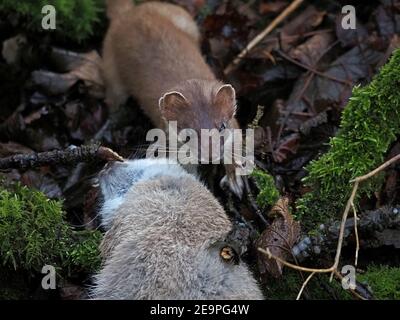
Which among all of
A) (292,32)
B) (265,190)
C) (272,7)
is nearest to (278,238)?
(265,190)

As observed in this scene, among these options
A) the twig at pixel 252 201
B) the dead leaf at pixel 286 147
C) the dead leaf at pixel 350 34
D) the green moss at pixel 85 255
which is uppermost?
the dead leaf at pixel 350 34

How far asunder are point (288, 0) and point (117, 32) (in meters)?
1.67

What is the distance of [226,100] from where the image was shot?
15.1ft

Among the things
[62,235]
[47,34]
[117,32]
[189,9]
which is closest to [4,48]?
[47,34]

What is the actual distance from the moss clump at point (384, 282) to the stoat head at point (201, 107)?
1580 millimetres

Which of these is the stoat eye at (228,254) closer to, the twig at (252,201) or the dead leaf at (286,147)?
the twig at (252,201)

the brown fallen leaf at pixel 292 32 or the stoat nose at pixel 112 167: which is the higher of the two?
the brown fallen leaf at pixel 292 32

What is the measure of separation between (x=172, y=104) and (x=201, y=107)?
0.71 ft

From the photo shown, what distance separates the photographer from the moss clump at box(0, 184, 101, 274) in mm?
3141

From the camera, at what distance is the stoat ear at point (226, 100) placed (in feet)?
14.8

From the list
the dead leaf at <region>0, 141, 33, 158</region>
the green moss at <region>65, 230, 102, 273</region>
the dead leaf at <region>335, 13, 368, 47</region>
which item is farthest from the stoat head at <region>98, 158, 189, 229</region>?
the dead leaf at <region>335, 13, 368, 47</region>

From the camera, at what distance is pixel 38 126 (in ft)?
16.9

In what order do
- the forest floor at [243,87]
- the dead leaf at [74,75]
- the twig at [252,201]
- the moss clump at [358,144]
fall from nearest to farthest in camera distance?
the moss clump at [358,144]
the twig at [252,201]
the forest floor at [243,87]
the dead leaf at [74,75]

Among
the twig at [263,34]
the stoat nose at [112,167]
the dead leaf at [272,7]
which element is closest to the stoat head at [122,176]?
the stoat nose at [112,167]
